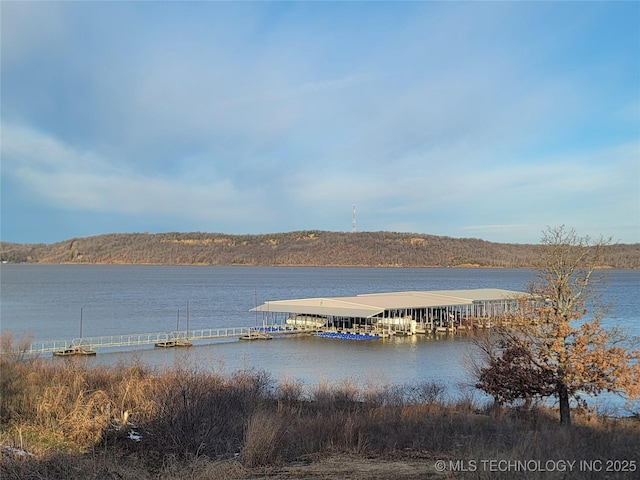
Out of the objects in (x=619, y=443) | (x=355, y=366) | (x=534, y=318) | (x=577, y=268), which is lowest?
(x=355, y=366)

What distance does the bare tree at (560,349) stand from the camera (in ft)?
45.9

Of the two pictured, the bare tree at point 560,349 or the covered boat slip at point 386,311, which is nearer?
the bare tree at point 560,349

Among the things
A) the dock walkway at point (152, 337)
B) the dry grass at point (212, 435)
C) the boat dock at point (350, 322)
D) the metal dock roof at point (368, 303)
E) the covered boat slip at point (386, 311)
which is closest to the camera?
the dry grass at point (212, 435)

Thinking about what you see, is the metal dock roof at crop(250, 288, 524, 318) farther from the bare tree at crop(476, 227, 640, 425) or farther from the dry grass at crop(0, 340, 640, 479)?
the dry grass at crop(0, 340, 640, 479)

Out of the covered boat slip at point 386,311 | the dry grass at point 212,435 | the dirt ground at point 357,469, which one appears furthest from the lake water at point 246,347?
the dirt ground at point 357,469

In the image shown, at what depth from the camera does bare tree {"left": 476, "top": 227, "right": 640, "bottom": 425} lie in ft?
45.9

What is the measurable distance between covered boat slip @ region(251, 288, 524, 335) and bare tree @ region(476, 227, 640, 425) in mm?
29482

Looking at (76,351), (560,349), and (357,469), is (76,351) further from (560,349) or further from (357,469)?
(357,469)

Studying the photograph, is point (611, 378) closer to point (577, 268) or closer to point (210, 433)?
point (577, 268)

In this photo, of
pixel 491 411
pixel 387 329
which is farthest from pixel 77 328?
pixel 491 411

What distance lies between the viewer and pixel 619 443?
10539mm

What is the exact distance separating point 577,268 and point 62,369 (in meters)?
15.1

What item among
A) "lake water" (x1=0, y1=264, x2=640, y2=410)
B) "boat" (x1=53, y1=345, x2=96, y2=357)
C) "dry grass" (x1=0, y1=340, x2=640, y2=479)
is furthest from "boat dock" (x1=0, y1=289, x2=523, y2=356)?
"dry grass" (x1=0, y1=340, x2=640, y2=479)

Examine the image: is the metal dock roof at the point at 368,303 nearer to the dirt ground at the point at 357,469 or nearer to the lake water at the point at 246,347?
the lake water at the point at 246,347
